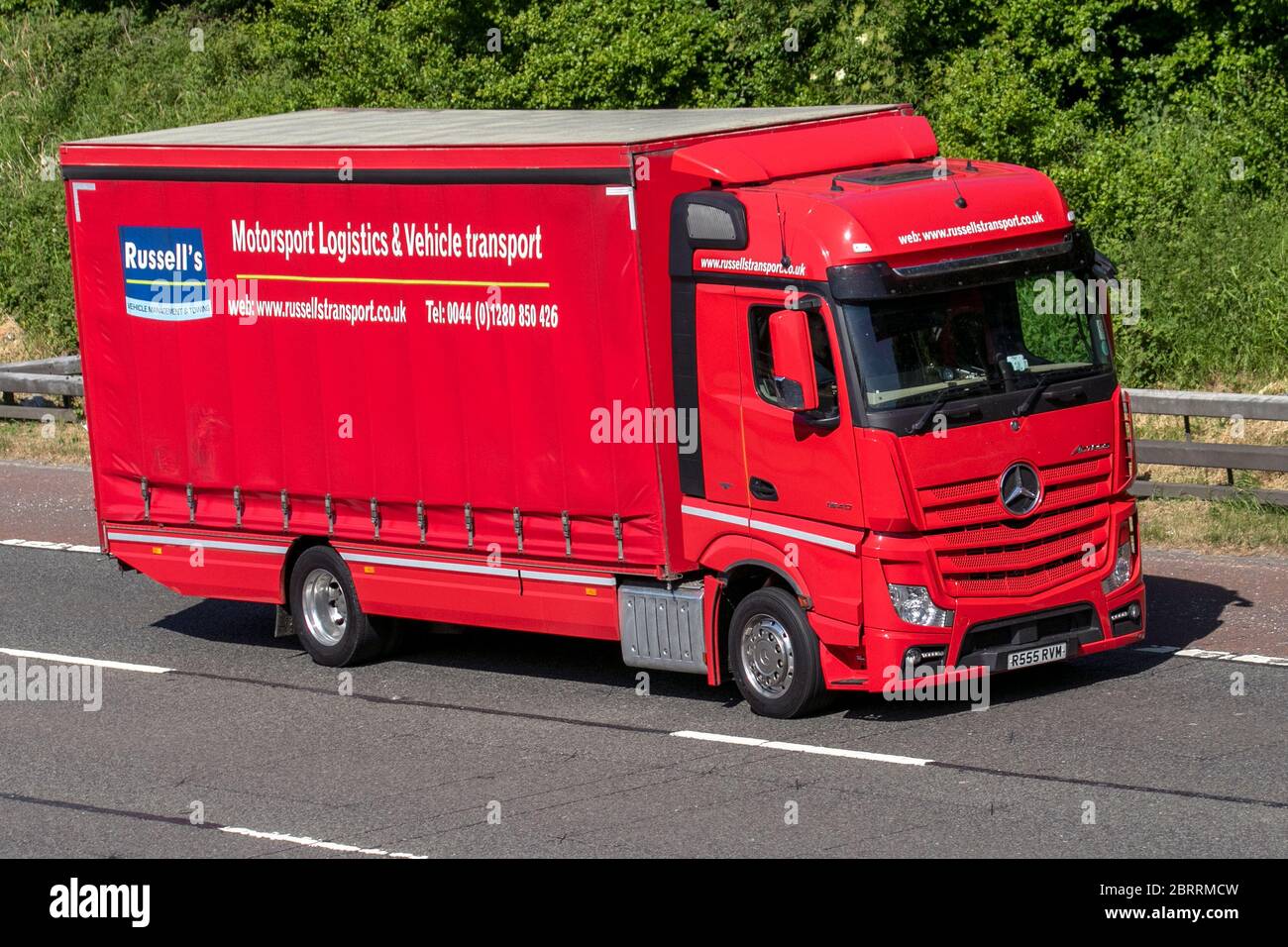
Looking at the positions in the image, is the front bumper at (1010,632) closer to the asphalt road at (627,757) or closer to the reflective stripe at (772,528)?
the asphalt road at (627,757)

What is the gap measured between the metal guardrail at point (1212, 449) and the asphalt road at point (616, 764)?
184cm

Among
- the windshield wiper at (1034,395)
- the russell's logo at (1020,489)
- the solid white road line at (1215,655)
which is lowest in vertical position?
the solid white road line at (1215,655)

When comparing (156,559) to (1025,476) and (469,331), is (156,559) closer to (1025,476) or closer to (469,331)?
(469,331)

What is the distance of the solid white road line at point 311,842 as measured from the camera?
32.4 feet

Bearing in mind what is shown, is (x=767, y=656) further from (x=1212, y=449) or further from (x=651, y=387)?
(x=1212, y=449)

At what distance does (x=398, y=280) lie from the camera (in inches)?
517

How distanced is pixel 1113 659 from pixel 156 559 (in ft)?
22.9

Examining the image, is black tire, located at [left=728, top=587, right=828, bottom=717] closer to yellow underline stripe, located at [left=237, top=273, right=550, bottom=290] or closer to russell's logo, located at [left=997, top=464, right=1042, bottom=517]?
russell's logo, located at [left=997, top=464, right=1042, bottom=517]

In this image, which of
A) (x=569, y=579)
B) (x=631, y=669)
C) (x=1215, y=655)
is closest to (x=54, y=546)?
(x=631, y=669)

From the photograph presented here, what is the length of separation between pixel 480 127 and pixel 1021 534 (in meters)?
4.81

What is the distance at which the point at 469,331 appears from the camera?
42.0 ft

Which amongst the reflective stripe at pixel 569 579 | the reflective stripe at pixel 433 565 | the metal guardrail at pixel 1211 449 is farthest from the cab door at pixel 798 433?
the metal guardrail at pixel 1211 449

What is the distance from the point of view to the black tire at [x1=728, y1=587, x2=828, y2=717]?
11.6 meters

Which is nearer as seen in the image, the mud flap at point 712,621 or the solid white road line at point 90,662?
the mud flap at point 712,621
